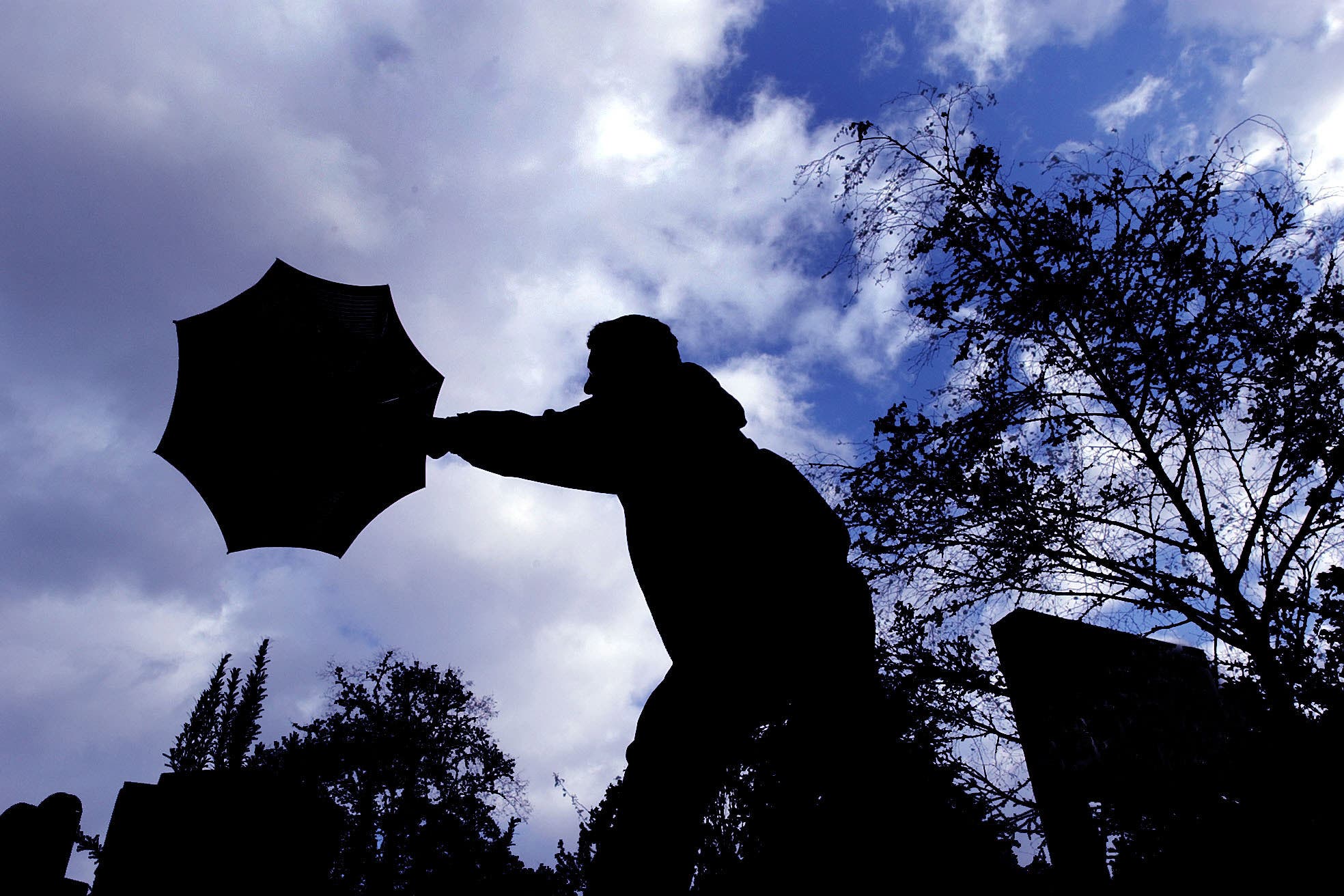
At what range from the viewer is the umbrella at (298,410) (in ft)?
10.6

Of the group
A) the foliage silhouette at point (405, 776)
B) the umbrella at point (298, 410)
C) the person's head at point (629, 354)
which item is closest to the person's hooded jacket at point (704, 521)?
the person's head at point (629, 354)

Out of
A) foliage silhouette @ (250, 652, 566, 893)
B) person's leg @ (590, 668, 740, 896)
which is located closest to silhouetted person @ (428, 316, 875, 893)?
person's leg @ (590, 668, 740, 896)

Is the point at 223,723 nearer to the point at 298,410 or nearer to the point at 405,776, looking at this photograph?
the point at 405,776

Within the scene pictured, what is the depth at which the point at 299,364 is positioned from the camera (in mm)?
3529

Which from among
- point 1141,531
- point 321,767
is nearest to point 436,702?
point 321,767

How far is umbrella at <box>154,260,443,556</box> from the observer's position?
3244mm

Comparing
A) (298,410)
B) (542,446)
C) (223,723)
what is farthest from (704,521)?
(223,723)

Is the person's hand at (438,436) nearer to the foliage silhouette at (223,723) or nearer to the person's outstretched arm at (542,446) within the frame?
the person's outstretched arm at (542,446)

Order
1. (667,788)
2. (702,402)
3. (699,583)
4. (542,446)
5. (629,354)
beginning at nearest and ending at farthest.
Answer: (667,788)
(699,583)
(542,446)
(702,402)
(629,354)

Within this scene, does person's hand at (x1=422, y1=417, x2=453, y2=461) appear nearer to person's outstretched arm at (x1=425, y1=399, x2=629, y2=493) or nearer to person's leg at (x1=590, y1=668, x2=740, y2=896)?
person's outstretched arm at (x1=425, y1=399, x2=629, y2=493)

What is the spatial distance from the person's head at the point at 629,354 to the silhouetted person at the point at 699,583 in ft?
0.04

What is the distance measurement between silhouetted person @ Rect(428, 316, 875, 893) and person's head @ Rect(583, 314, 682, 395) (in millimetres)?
13

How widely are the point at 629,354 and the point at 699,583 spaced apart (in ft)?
3.20

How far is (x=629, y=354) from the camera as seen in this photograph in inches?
116
